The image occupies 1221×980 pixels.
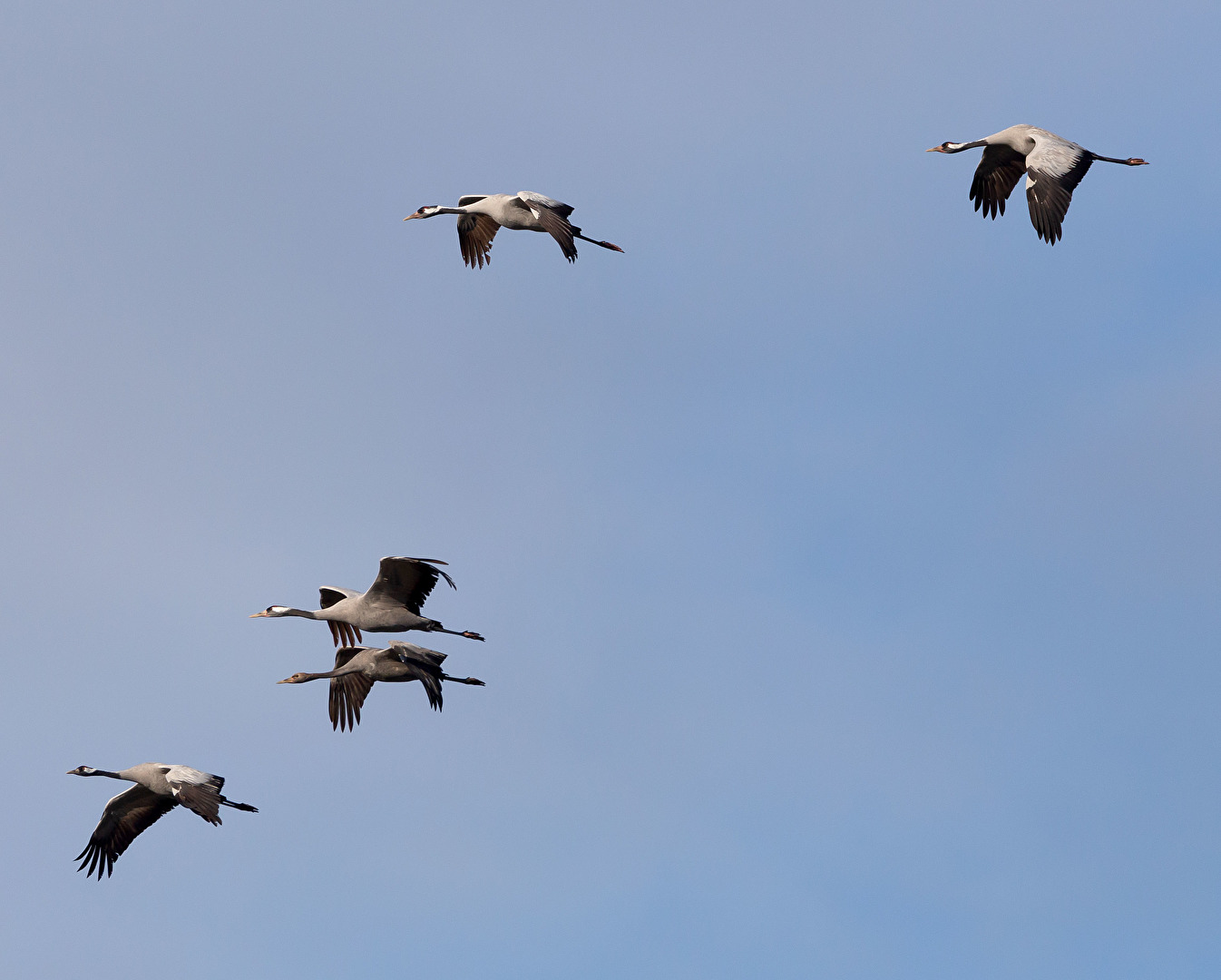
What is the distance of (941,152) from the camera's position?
1144 inches

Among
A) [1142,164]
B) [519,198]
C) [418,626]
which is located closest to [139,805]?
[418,626]

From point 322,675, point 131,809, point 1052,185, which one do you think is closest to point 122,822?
point 131,809

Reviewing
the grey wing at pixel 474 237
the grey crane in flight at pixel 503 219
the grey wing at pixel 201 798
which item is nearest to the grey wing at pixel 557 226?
the grey crane in flight at pixel 503 219

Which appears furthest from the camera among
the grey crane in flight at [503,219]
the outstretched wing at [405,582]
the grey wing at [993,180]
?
the grey wing at [993,180]

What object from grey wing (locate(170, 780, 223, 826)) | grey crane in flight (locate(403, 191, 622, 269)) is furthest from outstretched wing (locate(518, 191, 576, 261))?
grey wing (locate(170, 780, 223, 826))

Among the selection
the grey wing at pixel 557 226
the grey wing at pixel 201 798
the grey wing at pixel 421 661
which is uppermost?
the grey wing at pixel 557 226

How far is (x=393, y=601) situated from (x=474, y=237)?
8.70 meters

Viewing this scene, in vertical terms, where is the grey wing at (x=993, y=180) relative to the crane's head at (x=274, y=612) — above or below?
above

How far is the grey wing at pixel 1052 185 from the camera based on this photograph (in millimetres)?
24266

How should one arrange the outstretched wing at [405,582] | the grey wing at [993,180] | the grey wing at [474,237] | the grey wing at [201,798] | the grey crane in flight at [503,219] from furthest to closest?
1. the grey wing at [474,237]
2. the grey wing at [993,180]
3. the grey crane in flight at [503,219]
4. the outstretched wing at [405,582]
5. the grey wing at [201,798]

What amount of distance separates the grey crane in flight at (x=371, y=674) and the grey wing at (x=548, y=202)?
7140 mm

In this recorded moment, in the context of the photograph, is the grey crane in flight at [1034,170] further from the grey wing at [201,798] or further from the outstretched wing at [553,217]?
the grey wing at [201,798]

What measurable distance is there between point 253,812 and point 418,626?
3402 mm

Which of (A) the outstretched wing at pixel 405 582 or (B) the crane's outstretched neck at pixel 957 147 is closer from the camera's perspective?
(A) the outstretched wing at pixel 405 582
